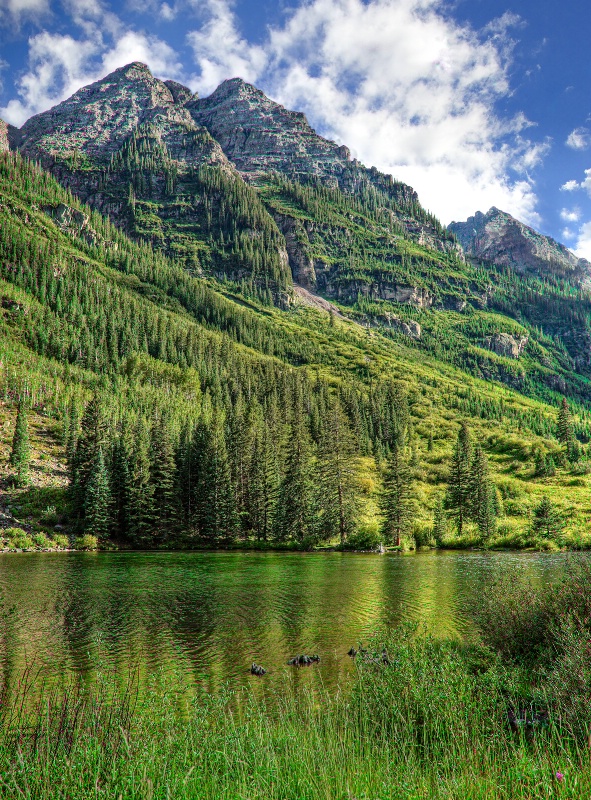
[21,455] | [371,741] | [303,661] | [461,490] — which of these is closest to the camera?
[371,741]

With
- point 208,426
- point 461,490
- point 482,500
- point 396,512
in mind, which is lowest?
point 396,512

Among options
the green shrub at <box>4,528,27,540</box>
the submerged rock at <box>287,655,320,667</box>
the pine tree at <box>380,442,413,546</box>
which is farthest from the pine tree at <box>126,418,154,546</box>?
the submerged rock at <box>287,655,320,667</box>

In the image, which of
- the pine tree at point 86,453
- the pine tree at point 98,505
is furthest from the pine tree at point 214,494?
the pine tree at point 86,453

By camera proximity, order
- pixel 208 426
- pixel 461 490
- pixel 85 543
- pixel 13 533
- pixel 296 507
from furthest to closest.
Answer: pixel 208 426
pixel 461 490
pixel 296 507
pixel 85 543
pixel 13 533

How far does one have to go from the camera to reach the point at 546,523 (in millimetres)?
63719

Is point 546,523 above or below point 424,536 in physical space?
above

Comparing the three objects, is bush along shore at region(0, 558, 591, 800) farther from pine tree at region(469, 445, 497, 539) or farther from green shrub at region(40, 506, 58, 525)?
green shrub at region(40, 506, 58, 525)

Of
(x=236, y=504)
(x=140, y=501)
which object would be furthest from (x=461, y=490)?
(x=140, y=501)

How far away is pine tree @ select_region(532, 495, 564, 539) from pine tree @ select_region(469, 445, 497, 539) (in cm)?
644

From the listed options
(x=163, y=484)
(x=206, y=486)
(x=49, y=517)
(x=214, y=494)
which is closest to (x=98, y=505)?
(x=49, y=517)

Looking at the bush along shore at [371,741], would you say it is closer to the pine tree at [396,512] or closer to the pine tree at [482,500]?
the pine tree at [482,500]

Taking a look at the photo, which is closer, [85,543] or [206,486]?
[85,543]

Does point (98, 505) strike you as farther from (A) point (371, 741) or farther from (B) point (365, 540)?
(A) point (371, 741)

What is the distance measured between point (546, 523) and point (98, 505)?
68522 millimetres
